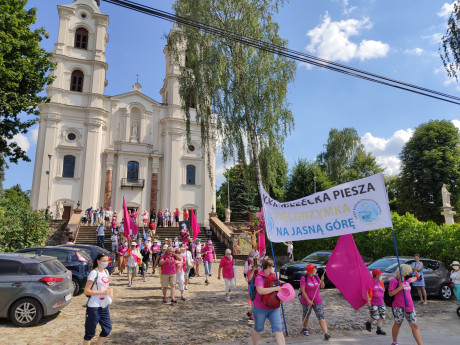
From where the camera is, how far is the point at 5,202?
18.5m

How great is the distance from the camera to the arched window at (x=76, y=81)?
111ft

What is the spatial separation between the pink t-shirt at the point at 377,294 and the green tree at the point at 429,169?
33.7m

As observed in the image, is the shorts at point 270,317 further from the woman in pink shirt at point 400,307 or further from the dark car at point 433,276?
the dark car at point 433,276

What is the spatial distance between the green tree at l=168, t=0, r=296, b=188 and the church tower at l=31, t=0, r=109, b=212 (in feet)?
68.4

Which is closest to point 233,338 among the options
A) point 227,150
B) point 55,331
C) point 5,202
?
point 55,331

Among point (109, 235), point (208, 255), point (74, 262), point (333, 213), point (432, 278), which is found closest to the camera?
point (333, 213)

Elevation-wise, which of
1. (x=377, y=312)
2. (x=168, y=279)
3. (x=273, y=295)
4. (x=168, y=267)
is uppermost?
(x=168, y=267)

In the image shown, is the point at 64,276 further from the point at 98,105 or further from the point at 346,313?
the point at 98,105

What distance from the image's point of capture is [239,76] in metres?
13.9

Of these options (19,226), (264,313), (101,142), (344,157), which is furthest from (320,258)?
(344,157)

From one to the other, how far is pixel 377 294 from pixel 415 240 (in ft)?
30.2

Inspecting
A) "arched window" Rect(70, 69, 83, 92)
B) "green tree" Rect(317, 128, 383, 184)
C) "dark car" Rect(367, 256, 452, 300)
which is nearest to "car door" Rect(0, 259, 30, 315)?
"dark car" Rect(367, 256, 452, 300)

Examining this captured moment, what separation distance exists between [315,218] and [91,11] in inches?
1459

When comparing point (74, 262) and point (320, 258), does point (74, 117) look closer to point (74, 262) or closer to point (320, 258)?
point (74, 262)
